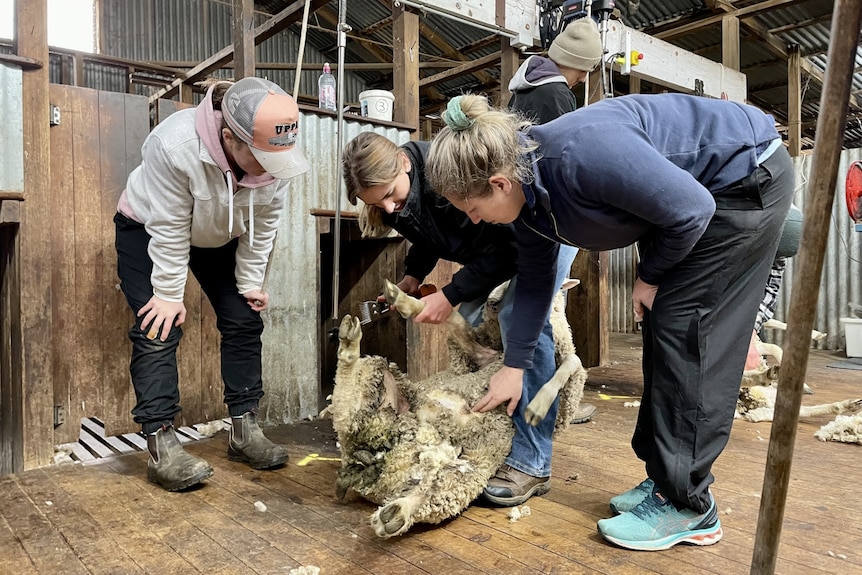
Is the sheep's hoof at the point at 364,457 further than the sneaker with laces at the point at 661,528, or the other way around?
the sheep's hoof at the point at 364,457

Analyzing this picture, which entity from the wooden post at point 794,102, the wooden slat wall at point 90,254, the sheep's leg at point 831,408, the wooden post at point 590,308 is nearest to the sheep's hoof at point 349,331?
the wooden slat wall at point 90,254

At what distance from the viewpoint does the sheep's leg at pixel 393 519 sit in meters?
1.71

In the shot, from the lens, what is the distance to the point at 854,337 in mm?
5383

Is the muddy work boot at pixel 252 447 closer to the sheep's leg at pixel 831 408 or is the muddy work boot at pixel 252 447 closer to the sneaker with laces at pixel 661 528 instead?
the sneaker with laces at pixel 661 528

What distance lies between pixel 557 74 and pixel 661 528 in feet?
6.38

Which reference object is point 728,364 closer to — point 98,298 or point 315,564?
point 315,564

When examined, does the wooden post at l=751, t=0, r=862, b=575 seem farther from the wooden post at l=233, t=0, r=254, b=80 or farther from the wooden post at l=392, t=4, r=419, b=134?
the wooden post at l=392, t=4, r=419, b=134

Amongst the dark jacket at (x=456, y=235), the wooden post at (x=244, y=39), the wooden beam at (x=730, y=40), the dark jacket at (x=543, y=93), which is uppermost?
the wooden beam at (x=730, y=40)

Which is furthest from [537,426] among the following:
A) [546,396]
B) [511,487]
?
[511,487]

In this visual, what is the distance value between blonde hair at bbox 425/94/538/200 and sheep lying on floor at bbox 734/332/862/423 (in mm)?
2303

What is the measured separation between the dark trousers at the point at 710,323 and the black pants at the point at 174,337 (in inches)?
64.8

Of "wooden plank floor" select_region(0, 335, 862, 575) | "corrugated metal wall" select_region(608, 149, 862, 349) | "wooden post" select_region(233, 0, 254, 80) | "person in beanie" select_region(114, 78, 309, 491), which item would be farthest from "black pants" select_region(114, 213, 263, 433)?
"corrugated metal wall" select_region(608, 149, 862, 349)

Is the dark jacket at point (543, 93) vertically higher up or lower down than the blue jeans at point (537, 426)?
higher up

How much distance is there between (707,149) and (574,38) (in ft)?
5.01
